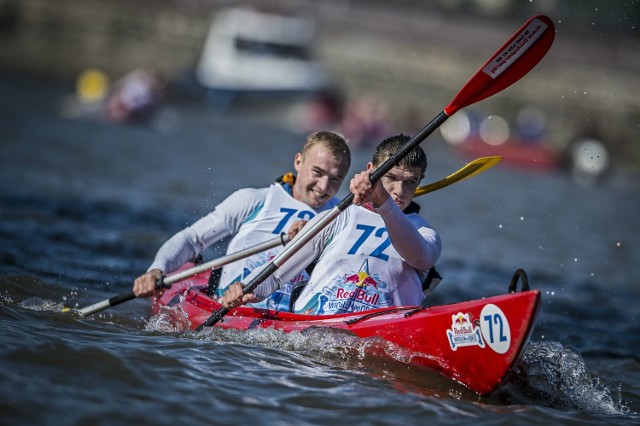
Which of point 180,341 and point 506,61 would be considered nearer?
point 180,341

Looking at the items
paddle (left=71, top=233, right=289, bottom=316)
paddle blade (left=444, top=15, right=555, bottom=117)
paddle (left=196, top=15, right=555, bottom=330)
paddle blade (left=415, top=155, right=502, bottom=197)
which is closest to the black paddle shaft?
paddle (left=196, top=15, right=555, bottom=330)

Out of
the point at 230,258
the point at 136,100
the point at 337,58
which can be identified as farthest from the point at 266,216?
the point at 337,58

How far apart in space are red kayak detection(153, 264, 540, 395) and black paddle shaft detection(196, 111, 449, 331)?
0.98 feet

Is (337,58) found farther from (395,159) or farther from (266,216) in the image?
(395,159)

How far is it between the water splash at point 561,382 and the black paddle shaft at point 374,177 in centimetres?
148

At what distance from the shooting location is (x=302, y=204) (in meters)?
6.97

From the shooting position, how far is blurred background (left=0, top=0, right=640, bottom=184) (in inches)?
1158

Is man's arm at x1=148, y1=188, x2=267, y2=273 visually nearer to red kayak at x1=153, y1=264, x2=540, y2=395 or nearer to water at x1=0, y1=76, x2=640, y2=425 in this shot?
water at x1=0, y1=76, x2=640, y2=425

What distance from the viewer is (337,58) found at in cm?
3158

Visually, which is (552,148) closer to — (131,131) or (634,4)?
(634,4)

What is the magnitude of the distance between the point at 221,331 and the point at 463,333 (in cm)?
169

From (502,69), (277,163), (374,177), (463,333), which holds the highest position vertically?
(277,163)

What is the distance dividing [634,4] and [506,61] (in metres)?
24.5

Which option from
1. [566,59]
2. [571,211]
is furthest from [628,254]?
[566,59]
